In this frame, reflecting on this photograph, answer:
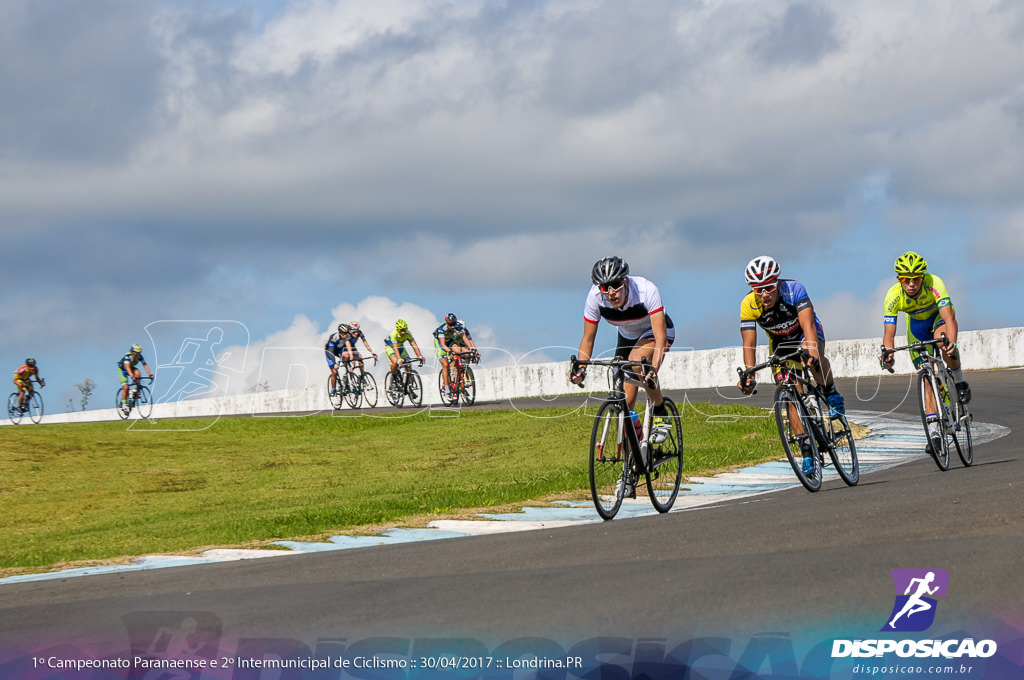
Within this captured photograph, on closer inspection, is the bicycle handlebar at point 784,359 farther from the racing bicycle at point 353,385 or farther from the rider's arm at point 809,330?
the racing bicycle at point 353,385

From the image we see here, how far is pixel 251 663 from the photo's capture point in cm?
441

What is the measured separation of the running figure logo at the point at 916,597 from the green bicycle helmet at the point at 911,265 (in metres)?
6.34

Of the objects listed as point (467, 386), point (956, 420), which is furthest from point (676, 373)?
point (956, 420)

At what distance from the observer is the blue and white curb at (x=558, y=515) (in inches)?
355

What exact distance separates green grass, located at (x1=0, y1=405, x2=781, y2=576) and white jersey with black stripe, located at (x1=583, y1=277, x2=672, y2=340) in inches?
112

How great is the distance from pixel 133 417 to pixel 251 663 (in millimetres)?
27451

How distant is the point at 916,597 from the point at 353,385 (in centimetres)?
2616

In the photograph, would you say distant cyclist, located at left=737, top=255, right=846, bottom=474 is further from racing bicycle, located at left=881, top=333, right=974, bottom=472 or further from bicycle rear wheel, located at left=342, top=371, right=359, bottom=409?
bicycle rear wheel, located at left=342, top=371, right=359, bottom=409

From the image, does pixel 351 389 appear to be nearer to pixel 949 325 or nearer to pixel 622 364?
pixel 949 325

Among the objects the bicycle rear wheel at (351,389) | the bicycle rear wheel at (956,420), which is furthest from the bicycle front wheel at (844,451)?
the bicycle rear wheel at (351,389)

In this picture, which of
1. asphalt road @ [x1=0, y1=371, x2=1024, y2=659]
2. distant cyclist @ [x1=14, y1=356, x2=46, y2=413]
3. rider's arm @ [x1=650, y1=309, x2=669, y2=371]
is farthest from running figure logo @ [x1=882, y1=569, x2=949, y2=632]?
distant cyclist @ [x1=14, y1=356, x2=46, y2=413]

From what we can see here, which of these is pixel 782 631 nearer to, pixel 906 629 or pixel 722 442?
pixel 906 629

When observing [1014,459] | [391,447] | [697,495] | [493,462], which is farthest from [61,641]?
[391,447]

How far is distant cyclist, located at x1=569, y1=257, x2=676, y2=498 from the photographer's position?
8992 millimetres
